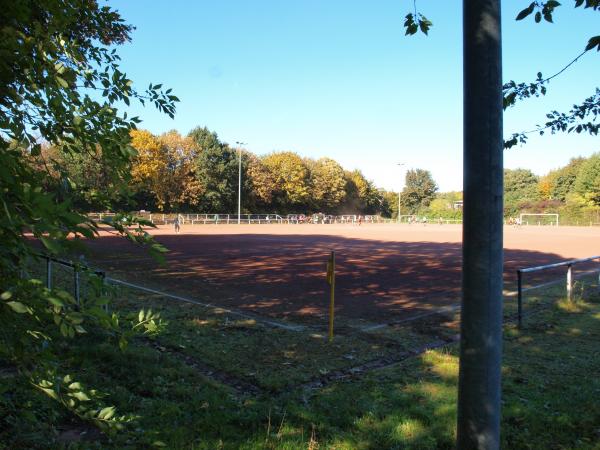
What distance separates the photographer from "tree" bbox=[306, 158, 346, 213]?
89938mm

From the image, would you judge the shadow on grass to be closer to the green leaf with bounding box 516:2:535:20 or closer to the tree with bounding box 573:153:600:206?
the green leaf with bounding box 516:2:535:20

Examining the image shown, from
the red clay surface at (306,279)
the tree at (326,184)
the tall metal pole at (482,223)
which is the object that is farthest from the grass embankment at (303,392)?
the tree at (326,184)

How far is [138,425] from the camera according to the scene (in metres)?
3.94

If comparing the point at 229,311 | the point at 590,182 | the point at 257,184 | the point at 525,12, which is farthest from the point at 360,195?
the point at 525,12

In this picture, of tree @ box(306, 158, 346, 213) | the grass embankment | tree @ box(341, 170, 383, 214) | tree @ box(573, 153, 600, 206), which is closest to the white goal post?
tree @ box(573, 153, 600, 206)

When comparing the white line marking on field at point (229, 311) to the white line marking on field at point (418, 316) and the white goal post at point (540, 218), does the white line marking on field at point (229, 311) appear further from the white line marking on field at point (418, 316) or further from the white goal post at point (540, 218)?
the white goal post at point (540, 218)

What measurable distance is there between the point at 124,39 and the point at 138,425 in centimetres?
1074

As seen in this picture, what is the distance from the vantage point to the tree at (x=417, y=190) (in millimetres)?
128250

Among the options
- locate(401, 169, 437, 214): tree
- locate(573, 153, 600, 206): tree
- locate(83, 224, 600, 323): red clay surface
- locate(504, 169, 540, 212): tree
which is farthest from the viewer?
locate(401, 169, 437, 214): tree

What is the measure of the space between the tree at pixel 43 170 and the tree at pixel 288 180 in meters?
78.6

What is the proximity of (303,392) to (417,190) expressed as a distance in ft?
422

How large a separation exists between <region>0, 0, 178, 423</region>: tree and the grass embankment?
0.32m

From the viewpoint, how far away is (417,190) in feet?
424

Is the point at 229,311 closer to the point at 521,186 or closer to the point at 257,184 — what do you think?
the point at 257,184
